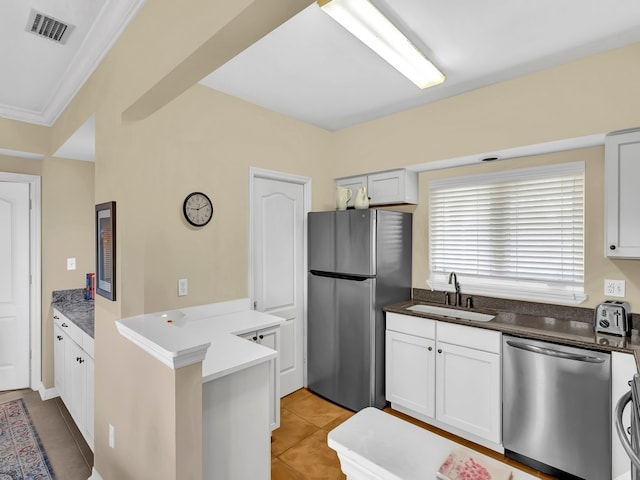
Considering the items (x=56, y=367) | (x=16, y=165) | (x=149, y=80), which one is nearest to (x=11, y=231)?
(x=16, y=165)

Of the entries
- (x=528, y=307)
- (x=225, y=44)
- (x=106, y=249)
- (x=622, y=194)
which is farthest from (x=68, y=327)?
(x=622, y=194)

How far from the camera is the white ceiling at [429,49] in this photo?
5.68ft

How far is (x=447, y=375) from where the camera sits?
2.62m

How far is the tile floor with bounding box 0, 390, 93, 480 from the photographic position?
91.2 inches

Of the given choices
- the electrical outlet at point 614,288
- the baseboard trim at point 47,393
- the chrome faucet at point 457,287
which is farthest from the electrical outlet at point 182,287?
the electrical outlet at point 614,288

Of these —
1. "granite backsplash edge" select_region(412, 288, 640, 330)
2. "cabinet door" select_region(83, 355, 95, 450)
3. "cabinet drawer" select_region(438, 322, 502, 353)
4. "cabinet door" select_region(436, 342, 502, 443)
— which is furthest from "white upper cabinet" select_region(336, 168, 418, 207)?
"cabinet door" select_region(83, 355, 95, 450)

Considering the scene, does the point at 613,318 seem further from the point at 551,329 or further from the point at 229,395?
the point at 229,395

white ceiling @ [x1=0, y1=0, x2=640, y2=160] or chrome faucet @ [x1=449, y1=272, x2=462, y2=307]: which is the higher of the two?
white ceiling @ [x1=0, y1=0, x2=640, y2=160]

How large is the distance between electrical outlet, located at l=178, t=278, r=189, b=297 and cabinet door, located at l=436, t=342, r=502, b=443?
1.96 metres

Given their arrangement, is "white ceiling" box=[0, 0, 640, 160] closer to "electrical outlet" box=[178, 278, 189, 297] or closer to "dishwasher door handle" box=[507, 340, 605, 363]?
"electrical outlet" box=[178, 278, 189, 297]

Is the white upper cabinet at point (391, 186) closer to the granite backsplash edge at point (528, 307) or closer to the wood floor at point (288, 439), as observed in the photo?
the granite backsplash edge at point (528, 307)

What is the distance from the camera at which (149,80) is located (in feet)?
5.26

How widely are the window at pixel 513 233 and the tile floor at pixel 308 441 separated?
1.29 meters

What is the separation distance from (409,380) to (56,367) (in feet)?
10.7
